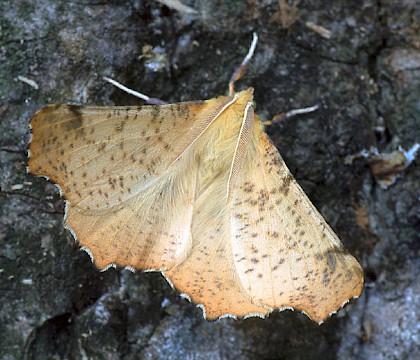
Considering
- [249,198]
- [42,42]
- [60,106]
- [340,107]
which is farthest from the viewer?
[340,107]

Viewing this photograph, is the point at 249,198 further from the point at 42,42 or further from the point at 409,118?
the point at 42,42

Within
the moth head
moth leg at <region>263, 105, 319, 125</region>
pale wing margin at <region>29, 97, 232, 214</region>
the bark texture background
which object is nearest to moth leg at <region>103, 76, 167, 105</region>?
the bark texture background

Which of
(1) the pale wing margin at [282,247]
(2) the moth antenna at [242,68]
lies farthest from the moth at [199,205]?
(2) the moth antenna at [242,68]

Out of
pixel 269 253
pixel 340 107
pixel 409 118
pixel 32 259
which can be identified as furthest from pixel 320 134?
pixel 32 259

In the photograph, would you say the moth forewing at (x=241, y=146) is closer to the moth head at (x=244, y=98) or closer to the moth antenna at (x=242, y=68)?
the moth head at (x=244, y=98)

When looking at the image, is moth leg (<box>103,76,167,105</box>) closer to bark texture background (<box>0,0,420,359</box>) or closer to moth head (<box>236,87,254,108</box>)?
bark texture background (<box>0,0,420,359</box>)

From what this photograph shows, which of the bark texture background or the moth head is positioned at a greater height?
the moth head
